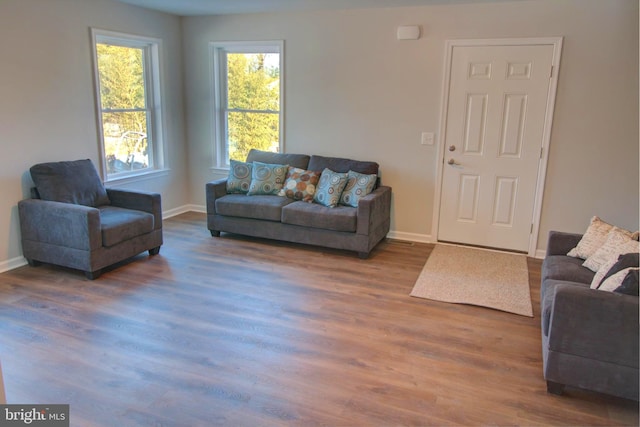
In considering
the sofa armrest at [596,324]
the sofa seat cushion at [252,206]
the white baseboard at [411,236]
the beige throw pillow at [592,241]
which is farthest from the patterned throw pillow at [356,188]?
the sofa armrest at [596,324]

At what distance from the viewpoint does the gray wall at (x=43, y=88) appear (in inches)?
149

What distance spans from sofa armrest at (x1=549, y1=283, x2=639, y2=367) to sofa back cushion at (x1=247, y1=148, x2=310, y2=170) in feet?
10.8

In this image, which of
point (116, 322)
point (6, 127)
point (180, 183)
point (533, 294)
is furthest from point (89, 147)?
point (533, 294)

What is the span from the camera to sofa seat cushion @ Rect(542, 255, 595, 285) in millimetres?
2894

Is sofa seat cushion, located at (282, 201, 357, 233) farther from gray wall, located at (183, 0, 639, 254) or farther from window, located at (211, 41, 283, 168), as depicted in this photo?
window, located at (211, 41, 283, 168)

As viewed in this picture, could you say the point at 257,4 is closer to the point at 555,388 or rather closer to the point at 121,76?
the point at 121,76

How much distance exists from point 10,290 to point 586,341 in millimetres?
3837

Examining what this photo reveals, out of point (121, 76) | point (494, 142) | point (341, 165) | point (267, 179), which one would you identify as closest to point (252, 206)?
point (267, 179)

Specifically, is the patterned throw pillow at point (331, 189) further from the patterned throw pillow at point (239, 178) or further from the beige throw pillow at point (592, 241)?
the beige throw pillow at point (592, 241)

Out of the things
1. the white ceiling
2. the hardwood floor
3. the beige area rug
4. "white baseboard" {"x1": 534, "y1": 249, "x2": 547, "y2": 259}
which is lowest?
the hardwood floor

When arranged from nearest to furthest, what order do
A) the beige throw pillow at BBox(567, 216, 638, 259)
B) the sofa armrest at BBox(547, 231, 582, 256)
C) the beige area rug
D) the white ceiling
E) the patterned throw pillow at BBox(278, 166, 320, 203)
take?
1. the beige throw pillow at BBox(567, 216, 638, 259)
2. the sofa armrest at BBox(547, 231, 582, 256)
3. the beige area rug
4. the white ceiling
5. the patterned throw pillow at BBox(278, 166, 320, 203)

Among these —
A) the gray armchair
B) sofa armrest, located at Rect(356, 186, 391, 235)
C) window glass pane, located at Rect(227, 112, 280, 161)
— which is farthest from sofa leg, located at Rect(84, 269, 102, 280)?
window glass pane, located at Rect(227, 112, 280, 161)

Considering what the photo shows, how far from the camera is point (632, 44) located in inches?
155

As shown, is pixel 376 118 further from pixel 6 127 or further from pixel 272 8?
pixel 6 127
